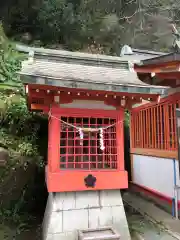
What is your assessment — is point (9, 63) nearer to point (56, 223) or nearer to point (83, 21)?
point (83, 21)

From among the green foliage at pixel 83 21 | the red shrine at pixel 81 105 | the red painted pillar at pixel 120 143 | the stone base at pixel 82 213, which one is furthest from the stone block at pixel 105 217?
the green foliage at pixel 83 21

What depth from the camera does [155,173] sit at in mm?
9047

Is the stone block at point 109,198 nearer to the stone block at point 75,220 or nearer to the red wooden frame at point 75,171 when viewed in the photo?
the red wooden frame at point 75,171

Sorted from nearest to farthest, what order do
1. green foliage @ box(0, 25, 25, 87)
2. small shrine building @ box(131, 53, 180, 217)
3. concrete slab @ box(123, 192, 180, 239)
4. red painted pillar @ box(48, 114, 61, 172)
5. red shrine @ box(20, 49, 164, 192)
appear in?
red shrine @ box(20, 49, 164, 192), red painted pillar @ box(48, 114, 61, 172), concrete slab @ box(123, 192, 180, 239), small shrine building @ box(131, 53, 180, 217), green foliage @ box(0, 25, 25, 87)

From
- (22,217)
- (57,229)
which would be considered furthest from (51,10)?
(57,229)

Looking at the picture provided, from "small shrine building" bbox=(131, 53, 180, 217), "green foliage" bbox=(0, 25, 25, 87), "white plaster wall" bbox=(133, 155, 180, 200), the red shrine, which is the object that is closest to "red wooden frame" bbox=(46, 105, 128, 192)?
the red shrine

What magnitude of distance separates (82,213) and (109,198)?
2.54 feet

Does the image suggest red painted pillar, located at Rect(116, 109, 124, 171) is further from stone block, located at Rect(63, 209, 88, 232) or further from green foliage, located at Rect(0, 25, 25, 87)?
green foliage, located at Rect(0, 25, 25, 87)

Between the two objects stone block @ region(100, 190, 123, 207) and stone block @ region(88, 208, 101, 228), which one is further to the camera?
stone block @ region(100, 190, 123, 207)

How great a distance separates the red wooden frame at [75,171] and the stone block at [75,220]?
565 mm

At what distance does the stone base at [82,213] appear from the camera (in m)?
5.42

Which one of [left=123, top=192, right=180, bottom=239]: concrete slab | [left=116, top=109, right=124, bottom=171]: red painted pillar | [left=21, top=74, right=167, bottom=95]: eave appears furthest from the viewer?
[left=123, top=192, right=180, bottom=239]: concrete slab

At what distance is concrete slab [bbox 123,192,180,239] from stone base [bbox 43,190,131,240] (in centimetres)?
154

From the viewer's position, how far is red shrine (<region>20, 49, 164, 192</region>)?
5.27m
